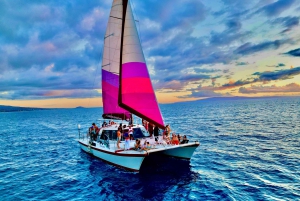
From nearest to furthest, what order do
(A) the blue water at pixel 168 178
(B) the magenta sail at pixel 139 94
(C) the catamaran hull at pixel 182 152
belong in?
(A) the blue water at pixel 168 178, (B) the magenta sail at pixel 139 94, (C) the catamaran hull at pixel 182 152

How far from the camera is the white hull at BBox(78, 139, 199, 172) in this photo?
16.2m

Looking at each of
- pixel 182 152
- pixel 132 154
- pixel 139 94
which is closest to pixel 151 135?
pixel 182 152

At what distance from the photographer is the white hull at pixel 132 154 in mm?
16233

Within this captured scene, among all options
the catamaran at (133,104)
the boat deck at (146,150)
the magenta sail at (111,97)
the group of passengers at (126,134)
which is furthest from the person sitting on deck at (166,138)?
the magenta sail at (111,97)

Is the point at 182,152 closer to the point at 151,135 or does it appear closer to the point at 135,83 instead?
the point at 151,135

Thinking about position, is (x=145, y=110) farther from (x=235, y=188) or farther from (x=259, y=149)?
(x=259, y=149)

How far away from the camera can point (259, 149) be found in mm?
24406

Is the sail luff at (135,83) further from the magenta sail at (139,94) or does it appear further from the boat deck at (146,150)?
the boat deck at (146,150)

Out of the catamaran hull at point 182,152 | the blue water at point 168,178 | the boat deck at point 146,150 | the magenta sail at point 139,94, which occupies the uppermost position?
the magenta sail at point 139,94

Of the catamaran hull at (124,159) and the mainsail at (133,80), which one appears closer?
the catamaran hull at (124,159)

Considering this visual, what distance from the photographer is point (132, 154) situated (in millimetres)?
16219

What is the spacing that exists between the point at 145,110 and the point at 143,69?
11.6ft

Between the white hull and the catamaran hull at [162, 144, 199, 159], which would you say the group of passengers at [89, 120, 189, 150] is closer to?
the white hull

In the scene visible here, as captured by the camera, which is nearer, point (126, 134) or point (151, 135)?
point (126, 134)
